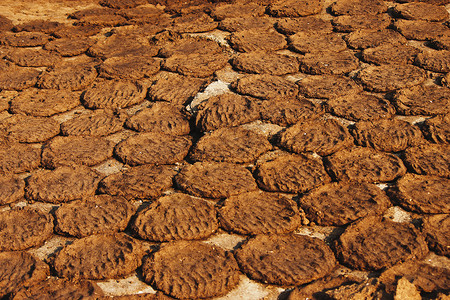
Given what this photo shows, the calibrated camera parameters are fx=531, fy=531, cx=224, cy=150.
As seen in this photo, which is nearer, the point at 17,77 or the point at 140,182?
the point at 140,182

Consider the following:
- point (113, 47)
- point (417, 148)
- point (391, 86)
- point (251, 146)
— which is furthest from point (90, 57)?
point (417, 148)

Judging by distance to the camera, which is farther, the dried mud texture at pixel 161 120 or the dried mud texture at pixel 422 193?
the dried mud texture at pixel 161 120

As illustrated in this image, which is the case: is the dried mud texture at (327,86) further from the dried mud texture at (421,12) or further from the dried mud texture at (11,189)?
the dried mud texture at (11,189)

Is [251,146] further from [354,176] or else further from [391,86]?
[391,86]

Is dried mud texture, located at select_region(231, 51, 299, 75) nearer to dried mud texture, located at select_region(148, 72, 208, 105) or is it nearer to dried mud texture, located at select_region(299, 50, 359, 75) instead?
dried mud texture, located at select_region(299, 50, 359, 75)

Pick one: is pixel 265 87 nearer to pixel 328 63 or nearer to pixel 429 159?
pixel 328 63

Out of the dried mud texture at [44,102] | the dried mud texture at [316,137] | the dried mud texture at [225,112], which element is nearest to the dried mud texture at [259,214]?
the dried mud texture at [316,137]

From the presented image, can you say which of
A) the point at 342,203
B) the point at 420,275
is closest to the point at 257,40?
the point at 342,203
